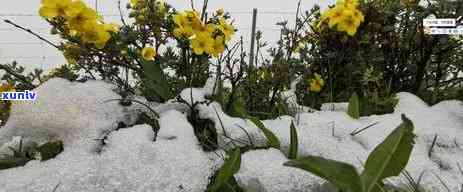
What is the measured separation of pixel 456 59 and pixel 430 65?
12 cm

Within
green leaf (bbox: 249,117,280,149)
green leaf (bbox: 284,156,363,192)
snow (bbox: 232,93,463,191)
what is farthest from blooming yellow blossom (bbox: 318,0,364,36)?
green leaf (bbox: 284,156,363,192)

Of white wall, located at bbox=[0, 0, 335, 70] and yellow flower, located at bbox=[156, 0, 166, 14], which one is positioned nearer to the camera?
yellow flower, located at bbox=[156, 0, 166, 14]

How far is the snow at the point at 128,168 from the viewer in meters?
1.46

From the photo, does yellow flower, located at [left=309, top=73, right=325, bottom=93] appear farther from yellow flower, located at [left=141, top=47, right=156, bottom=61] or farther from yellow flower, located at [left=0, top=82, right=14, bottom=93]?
yellow flower, located at [left=0, top=82, right=14, bottom=93]

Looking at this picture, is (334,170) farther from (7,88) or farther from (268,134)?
(7,88)

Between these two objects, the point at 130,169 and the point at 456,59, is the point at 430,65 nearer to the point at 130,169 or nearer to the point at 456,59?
the point at 456,59

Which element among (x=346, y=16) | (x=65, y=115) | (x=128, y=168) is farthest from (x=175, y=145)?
(x=346, y=16)

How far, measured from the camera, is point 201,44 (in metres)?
1.96

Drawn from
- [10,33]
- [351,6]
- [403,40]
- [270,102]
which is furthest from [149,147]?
[10,33]

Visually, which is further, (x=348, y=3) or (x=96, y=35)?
(x=348, y=3)

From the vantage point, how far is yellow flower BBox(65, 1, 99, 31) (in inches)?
74.4

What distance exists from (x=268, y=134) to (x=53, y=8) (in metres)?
0.84

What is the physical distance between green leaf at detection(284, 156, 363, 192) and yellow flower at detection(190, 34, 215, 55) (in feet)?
2.60

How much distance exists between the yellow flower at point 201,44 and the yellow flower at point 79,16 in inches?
13.5
